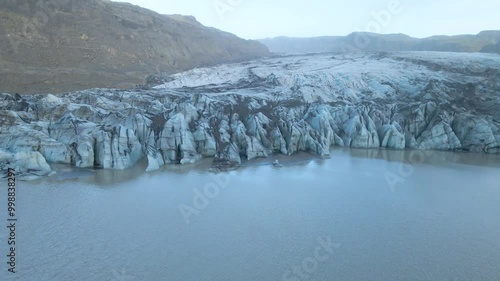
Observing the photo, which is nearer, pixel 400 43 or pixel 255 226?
pixel 255 226

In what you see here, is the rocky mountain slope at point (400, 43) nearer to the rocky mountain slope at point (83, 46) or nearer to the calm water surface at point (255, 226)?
the rocky mountain slope at point (83, 46)

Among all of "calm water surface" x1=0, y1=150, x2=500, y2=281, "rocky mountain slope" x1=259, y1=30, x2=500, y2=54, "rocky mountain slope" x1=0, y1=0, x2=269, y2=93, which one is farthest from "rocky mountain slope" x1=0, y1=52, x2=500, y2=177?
"rocky mountain slope" x1=259, y1=30, x2=500, y2=54

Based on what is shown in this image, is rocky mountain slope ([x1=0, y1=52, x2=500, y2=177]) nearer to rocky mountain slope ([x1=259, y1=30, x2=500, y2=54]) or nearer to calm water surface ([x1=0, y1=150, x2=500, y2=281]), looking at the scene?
calm water surface ([x1=0, y1=150, x2=500, y2=281])

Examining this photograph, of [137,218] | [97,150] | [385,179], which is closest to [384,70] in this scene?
[385,179]

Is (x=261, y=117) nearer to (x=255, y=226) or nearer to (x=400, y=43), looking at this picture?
(x=255, y=226)

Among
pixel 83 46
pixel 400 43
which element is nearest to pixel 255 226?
pixel 83 46
